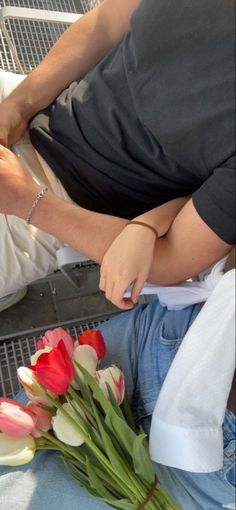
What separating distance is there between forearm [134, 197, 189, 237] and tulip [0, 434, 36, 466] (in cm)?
41

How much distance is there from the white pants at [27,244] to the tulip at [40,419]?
39cm

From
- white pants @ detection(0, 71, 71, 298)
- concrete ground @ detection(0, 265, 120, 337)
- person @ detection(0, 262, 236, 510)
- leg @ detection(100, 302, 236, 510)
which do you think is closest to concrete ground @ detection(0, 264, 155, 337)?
concrete ground @ detection(0, 265, 120, 337)

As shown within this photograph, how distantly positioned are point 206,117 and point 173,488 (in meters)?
0.60

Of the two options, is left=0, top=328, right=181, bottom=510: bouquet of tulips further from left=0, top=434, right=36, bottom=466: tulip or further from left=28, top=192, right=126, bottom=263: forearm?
left=28, top=192, right=126, bottom=263: forearm

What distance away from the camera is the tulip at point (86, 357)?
2.37 feet

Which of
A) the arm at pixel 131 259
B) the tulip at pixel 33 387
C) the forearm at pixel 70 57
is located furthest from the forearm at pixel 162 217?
the forearm at pixel 70 57

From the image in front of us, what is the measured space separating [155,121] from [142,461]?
56 cm

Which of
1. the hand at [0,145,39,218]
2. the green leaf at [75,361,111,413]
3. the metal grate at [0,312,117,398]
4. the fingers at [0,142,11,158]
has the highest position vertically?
the fingers at [0,142,11,158]

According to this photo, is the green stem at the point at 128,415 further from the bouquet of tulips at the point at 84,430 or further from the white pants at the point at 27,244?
the white pants at the point at 27,244

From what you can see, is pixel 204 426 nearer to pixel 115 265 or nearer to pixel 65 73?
pixel 115 265

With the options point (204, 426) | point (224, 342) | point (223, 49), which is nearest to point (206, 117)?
point (223, 49)

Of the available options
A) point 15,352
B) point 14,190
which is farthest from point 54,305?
point 14,190

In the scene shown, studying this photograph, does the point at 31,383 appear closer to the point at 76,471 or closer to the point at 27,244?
the point at 76,471

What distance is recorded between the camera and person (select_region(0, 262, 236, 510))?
610mm
